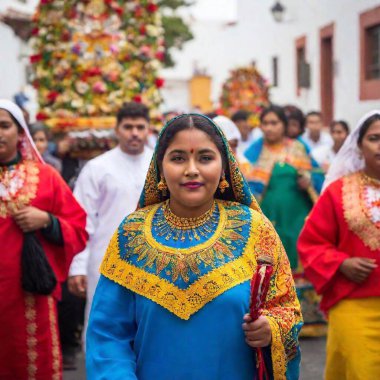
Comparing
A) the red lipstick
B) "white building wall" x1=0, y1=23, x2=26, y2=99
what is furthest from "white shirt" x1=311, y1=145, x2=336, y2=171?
"white building wall" x1=0, y1=23, x2=26, y2=99

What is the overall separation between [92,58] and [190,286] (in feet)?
21.8

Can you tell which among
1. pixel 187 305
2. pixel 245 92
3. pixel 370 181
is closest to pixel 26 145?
pixel 370 181

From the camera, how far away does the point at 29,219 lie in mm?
4797

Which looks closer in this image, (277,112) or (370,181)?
(370,181)

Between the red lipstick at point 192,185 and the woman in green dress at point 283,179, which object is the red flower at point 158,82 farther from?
the red lipstick at point 192,185

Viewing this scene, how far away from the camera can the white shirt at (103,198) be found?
5.74 meters

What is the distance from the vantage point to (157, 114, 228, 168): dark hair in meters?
3.16

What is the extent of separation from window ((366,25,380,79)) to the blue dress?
1287 cm

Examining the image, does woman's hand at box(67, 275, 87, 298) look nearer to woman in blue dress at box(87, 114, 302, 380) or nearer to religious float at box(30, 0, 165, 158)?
woman in blue dress at box(87, 114, 302, 380)

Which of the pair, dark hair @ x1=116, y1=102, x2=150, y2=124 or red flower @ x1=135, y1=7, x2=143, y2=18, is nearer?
dark hair @ x1=116, y1=102, x2=150, y2=124

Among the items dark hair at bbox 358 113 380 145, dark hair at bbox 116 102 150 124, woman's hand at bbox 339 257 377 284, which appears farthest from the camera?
dark hair at bbox 116 102 150 124

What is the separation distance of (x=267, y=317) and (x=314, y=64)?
56.6ft

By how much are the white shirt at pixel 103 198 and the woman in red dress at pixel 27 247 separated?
2.04 feet

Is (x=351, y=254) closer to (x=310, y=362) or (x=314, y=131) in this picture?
(x=310, y=362)
